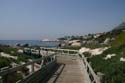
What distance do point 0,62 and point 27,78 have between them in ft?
30.2

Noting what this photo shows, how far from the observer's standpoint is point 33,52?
5444cm

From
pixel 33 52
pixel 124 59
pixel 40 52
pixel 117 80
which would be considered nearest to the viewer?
pixel 117 80

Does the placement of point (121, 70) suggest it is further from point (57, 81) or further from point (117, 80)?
point (57, 81)

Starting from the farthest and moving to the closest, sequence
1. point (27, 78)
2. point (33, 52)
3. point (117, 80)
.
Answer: point (33, 52) → point (117, 80) → point (27, 78)

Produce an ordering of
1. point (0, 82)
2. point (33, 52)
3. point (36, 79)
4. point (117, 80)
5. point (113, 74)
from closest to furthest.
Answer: point (0, 82)
point (36, 79)
point (117, 80)
point (113, 74)
point (33, 52)

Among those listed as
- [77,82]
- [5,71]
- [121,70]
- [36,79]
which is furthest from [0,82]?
[121,70]

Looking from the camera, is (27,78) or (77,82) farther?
(77,82)

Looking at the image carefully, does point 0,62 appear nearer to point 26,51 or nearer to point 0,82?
point 0,82

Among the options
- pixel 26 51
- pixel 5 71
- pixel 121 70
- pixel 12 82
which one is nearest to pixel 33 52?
pixel 26 51

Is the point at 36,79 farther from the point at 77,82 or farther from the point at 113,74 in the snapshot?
the point at 113,74

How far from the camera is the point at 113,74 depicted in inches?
774

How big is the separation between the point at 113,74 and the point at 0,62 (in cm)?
814

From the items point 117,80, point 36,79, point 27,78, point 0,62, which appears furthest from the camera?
point 0,62

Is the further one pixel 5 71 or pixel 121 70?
pixel 121 70
